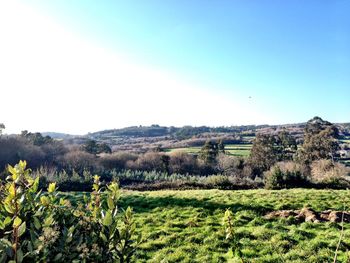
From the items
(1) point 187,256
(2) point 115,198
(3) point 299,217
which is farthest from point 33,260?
(3) point 299,217

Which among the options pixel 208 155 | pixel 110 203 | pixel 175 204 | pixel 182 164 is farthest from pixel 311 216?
pixel 208 155

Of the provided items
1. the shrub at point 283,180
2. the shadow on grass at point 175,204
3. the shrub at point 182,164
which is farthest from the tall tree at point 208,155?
the shadow on grass at point 175,204

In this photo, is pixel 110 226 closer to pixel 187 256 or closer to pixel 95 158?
pixel 187 256

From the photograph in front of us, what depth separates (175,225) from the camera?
1180 centimetres

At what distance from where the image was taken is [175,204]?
15.5 metres

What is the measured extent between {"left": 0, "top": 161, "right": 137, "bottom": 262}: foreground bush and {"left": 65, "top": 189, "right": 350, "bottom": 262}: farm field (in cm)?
386

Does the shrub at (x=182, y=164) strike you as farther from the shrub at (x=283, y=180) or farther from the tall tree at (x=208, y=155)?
the shrub at (x=283, y=180)

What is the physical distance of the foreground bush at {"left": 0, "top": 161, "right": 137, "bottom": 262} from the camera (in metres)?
2.07

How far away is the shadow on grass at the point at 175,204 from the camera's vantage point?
1348 centimetres

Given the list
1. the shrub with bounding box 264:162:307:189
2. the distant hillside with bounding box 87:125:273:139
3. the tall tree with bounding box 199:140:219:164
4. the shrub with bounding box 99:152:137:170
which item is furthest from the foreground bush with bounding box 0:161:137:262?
the distant hillside with bounding box 87:125:273:139

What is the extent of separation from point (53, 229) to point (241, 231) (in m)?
8.71

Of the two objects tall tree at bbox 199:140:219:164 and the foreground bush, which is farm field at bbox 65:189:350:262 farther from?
tall tree at bbox 199:140:219:164

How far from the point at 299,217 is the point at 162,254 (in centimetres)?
539

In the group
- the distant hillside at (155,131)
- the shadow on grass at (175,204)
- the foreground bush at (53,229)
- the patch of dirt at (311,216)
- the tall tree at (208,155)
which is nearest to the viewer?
the foreground bush at (53,229)
